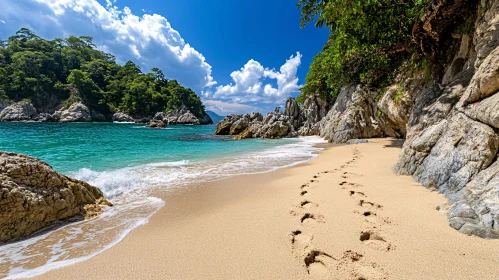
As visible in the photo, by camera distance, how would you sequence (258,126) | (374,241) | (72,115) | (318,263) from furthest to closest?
(72,115) < (258,126) < (374,241) < (318,263)

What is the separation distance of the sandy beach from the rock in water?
1738mm

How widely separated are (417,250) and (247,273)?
6.82 ft

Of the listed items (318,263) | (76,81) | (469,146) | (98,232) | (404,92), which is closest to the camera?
(318,263)

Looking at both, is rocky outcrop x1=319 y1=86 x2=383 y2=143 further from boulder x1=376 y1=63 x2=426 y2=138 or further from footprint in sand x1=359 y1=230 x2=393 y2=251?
footprint in sand x1=359 y1=230 x2=393 y2=251

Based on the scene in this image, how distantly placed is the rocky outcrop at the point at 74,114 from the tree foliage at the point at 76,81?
19.7 feet

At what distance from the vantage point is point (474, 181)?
357 centimetres

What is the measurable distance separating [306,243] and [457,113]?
4.97 meters

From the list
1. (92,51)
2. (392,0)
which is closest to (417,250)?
(392,0)

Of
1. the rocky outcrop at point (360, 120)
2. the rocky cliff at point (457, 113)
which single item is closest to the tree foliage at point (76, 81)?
the rocky outcrop at point (360, 120)

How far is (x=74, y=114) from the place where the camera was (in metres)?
73.4

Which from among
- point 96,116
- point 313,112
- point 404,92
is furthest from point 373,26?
point 96,116

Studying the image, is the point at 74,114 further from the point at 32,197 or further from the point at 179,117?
the point at 32,197

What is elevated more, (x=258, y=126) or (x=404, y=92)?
(x=404, y=92)

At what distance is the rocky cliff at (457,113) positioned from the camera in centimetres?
328
